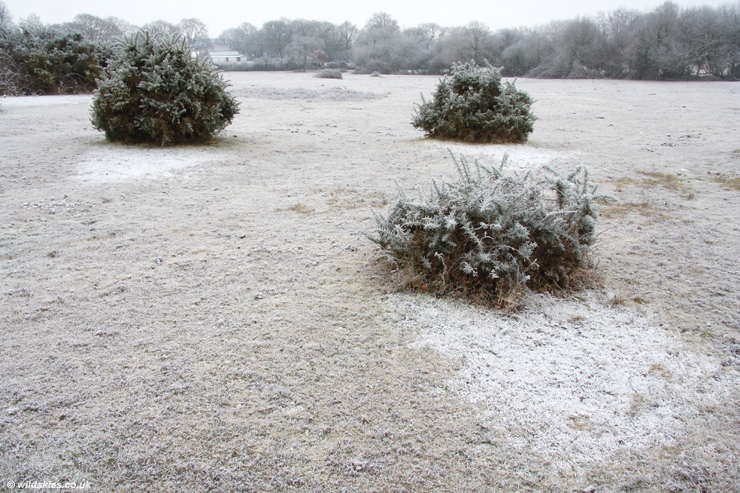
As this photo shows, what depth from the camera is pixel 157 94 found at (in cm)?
648

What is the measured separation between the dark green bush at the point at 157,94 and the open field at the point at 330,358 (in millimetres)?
2289

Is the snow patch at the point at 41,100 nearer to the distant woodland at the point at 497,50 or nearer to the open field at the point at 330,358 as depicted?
the distant woodland at the point at 497,50

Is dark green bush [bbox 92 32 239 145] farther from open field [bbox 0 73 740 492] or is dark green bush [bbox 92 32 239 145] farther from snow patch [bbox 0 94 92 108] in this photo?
snow patch [bbox 0 94 92 108]

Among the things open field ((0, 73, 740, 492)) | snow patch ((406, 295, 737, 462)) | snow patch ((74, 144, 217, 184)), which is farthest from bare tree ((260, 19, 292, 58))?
snow patch ((406, 295, 737, 462))

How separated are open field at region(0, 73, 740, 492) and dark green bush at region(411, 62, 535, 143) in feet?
10.1

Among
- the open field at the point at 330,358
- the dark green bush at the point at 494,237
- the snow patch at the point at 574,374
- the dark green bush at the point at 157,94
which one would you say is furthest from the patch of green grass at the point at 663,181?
the dark green bush at the point at 157,94

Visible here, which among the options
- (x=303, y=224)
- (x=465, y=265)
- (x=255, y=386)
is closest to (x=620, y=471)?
(x=465, y=265)

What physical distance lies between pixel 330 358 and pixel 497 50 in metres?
36.4

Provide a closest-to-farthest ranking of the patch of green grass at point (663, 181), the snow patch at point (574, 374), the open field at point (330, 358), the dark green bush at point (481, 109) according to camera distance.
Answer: the open field at point (330, 358)
the snow patch at point (574, 374)
the patch of green grass at point (663, 181)
the dark green bush at point (481, 109)

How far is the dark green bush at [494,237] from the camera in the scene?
263 centimetres

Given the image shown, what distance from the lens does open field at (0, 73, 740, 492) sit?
1623 millimetres

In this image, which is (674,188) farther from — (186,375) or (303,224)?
(186,375)

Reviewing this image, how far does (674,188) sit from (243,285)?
4791 mm

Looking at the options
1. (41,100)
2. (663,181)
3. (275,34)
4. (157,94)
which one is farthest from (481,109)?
(275,34)
